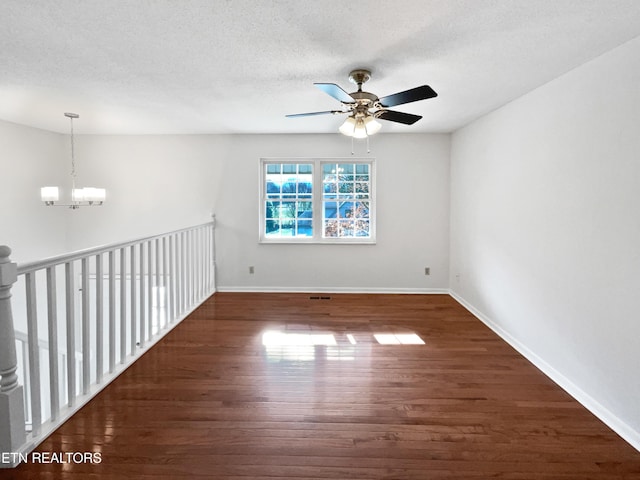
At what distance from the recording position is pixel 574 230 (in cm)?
263

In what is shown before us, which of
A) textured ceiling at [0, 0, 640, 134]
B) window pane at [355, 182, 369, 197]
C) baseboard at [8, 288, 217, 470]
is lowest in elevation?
baseboard at [8, 288, 217, 470]

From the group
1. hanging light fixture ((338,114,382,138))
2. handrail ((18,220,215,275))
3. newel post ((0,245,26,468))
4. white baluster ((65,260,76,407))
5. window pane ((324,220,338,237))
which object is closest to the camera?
newel post ((0,245,26,468))

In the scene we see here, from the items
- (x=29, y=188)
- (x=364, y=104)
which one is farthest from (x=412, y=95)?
(x=29, y=188)

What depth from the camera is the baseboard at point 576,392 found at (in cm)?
210

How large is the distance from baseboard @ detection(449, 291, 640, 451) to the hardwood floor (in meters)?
0.05

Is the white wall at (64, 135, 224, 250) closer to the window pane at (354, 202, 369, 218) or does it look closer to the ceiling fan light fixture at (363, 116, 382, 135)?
the window pane at (354, 202, 369, 218)

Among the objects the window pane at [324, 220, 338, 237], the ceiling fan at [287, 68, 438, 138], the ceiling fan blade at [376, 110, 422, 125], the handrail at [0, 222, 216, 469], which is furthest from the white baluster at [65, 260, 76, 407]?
the window pane at [324, 220, 338, 237]

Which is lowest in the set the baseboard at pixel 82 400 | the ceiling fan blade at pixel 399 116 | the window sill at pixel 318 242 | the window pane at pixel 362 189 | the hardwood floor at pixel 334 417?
the hardwood floor at pixel 334 417

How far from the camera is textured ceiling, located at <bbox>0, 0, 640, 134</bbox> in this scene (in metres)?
1.93

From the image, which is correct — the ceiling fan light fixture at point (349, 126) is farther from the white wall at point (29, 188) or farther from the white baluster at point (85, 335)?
the white wall at point (29, 188)

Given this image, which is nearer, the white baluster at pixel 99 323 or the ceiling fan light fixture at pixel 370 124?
the white baluster at pixel 99 323

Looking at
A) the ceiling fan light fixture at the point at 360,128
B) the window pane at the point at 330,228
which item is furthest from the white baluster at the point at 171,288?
the ceiling fan light fixture at the point at 360,128

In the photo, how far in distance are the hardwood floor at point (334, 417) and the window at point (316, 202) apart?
2135 millimetres

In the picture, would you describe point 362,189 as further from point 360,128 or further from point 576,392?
point 576,392
